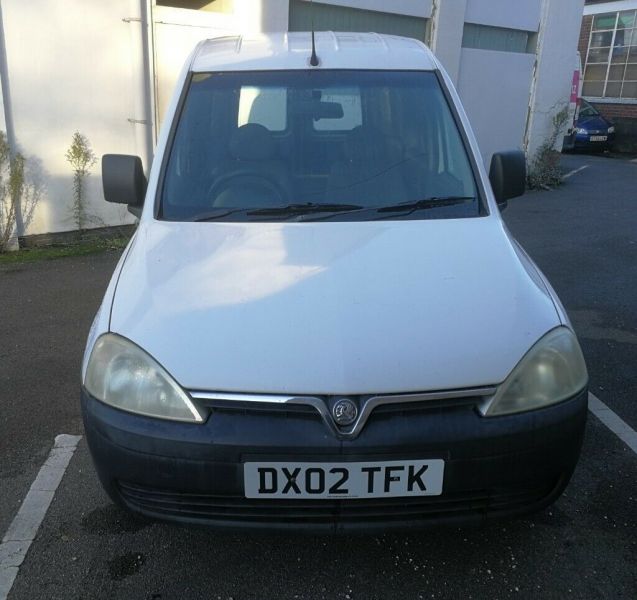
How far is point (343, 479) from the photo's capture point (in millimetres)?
1941

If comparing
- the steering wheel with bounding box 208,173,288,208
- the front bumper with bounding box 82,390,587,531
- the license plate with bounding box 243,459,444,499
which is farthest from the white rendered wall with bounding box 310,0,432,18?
the license plate with bounding box 243,459,444,499

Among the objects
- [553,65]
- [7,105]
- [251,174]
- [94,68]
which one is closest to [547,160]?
[553,65]

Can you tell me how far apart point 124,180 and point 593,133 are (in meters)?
18.6

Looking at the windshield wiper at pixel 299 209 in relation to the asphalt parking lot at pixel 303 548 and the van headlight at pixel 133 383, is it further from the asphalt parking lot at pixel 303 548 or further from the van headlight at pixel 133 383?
the asphalt parking lot at pixel 303 548

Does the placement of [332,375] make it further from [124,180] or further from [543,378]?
[124,180]

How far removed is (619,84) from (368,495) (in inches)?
970

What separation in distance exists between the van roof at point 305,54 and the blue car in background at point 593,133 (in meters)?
17.1

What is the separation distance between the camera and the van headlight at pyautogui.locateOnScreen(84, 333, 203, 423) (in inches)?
77.7

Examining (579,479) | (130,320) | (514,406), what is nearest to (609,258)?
(579,479)

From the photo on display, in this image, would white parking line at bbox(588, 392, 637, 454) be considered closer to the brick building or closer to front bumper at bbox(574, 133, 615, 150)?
front bumper at bbox(574, 133, 615, 150)

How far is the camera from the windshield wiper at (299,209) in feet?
9.11

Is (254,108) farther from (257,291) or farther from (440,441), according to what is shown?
(440,441)

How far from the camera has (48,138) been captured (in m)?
6.66

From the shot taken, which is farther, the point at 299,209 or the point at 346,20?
the point at 346,20
